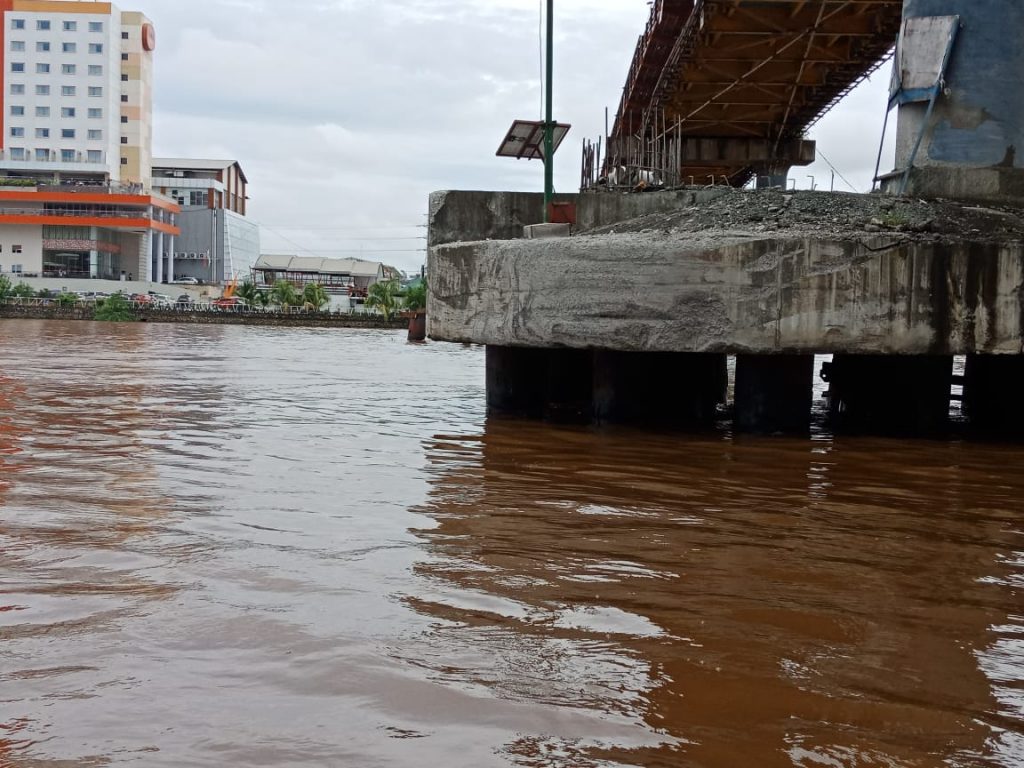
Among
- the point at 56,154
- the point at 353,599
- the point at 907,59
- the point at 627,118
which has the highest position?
the point at 56,154

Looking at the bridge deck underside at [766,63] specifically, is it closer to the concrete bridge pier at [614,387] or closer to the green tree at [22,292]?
the concrete bridge pier at [614,387]

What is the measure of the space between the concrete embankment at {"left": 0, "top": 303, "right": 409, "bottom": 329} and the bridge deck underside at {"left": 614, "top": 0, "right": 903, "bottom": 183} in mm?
39699

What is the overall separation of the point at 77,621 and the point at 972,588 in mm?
3425

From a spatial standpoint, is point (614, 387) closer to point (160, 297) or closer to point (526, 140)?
point (526, 140)

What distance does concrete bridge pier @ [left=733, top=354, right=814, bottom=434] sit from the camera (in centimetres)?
1012

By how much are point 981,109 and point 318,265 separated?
103 m

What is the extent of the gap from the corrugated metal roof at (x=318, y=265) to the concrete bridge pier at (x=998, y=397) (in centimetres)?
9834

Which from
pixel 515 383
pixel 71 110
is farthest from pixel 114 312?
pixel 515 383

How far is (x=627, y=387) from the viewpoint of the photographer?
1095 cm

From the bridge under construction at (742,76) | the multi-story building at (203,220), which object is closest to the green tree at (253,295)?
the multi-story building at (203,220)

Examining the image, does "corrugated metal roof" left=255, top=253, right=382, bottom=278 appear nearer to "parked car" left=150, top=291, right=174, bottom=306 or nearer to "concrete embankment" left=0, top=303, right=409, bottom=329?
"parked car" left=150, top=291, right=174, bottom=306

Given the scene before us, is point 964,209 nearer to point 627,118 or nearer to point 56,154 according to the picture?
point 627,118

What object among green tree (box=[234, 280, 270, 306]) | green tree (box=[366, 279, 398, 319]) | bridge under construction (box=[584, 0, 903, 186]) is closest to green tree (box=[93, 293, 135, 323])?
green tree (box=[234, 280, 270, 306])

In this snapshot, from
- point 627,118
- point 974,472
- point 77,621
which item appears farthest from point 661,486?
point 627,118
